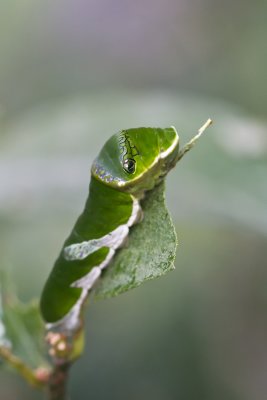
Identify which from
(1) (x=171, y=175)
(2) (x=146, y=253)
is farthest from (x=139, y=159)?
(1) (x=171, y=175)

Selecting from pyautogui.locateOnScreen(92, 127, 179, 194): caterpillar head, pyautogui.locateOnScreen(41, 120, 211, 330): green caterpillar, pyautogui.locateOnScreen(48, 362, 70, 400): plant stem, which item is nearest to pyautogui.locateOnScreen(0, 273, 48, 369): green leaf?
pyautogui.locateOnScreen(48, 362, 70, 400): plant stem

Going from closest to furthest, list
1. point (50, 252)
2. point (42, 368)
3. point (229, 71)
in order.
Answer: point (42, 368), point (50, 252), point (229, 71)

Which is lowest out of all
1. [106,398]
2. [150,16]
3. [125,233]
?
[106,398]

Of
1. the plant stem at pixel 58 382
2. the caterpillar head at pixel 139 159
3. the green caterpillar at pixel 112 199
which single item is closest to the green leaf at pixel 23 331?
the plant stem at pixel 58 382

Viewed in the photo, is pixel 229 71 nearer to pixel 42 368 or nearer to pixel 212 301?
pixel 212 301

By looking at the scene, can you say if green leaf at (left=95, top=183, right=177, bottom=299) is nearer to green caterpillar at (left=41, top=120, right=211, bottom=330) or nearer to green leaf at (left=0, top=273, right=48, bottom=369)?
green caterpillar at (left=41, top=120, right=211, bottom=330)

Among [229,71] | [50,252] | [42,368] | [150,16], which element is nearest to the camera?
[42,368]

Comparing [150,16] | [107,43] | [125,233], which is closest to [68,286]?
[125,233]
